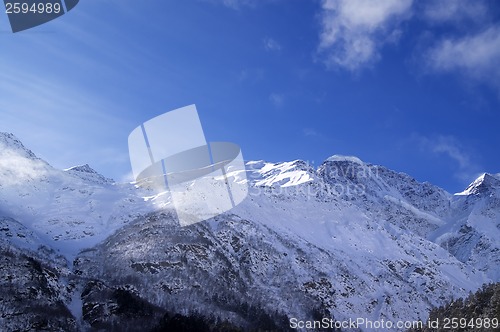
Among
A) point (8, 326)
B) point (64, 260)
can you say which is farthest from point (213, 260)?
point (8, 326)

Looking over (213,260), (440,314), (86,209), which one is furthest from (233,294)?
(86,209)

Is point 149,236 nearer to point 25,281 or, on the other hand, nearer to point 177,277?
point 177,277

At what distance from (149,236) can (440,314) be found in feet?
309

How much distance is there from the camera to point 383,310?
15912cm

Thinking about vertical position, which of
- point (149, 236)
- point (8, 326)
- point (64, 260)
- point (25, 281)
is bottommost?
point (8, 326)

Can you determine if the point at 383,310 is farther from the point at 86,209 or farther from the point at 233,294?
the point at 86,209

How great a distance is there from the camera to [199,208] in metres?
186

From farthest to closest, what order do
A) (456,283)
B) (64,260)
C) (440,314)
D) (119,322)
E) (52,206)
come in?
(456,283) → (52,206) → (64,260) → (119,322) → (440,314)

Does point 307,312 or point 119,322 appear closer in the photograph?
point 119,322

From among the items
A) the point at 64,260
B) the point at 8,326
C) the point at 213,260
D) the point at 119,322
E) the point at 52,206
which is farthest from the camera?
the point at 52,206

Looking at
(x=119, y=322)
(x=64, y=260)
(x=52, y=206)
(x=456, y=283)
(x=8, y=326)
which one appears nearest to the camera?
(x=8, y=326)

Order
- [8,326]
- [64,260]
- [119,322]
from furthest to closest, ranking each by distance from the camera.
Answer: [64,260] < [119,322] < [8,326]

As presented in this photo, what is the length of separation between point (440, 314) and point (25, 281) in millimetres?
102160

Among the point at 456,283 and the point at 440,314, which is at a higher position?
the point at 456,283
